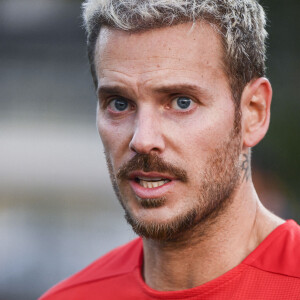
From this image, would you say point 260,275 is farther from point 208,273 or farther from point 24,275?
point 24,275

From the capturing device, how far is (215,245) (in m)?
2.40

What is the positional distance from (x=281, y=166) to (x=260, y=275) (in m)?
4.77

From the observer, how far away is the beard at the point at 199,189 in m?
2.30

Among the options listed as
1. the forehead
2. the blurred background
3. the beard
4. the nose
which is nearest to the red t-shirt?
the beard

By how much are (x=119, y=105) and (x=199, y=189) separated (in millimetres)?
525

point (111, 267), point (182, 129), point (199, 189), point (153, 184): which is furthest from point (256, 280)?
point (111, 267)

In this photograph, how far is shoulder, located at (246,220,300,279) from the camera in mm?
2223

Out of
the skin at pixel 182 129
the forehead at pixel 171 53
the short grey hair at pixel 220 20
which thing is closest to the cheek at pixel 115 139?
the skin at pixel 182 129

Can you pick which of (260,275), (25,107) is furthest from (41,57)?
(260,275)

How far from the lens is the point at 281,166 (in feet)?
22.5

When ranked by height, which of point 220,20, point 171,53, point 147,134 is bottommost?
point 147,134

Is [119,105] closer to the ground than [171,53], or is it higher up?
closer to the ground

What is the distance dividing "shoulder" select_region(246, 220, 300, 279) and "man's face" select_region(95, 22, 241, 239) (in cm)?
26

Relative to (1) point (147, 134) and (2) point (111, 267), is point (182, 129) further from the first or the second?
(2) point (111, 267)
